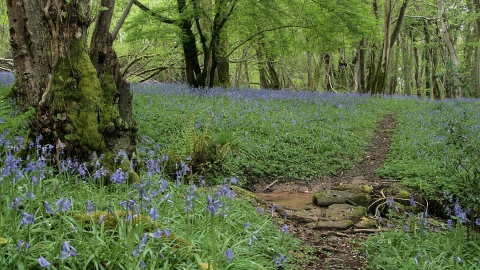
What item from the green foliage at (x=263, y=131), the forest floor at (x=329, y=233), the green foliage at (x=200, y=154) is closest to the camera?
the forest floor at (x=329, y=233)

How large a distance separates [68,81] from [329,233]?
3.63 meters

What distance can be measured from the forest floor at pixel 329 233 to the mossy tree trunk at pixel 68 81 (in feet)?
8.44

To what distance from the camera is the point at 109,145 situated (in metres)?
4.59

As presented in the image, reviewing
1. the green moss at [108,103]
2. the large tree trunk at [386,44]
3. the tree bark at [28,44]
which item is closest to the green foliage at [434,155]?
the green moss at [108,103]

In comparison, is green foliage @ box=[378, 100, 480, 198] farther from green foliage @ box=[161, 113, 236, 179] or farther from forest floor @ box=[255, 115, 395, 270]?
green foliage @ box=[161, 113, 236, 179]

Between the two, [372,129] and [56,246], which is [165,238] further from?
[372,129]

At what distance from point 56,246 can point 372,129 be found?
400 inches

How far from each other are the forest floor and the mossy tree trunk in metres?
2.57

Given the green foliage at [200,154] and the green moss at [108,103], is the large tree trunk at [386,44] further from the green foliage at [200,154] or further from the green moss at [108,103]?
the green moss at [108,103]

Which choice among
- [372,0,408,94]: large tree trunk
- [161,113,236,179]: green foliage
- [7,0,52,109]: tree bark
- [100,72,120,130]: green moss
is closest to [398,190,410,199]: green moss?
[161,113,236,179]: green foliage

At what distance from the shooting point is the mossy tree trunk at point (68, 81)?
4.18m

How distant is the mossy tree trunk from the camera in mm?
4180

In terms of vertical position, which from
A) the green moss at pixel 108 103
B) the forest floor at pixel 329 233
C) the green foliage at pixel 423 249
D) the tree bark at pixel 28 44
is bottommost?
the forest floor at pixel 329 233

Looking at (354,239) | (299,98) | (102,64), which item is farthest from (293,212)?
(299,98)
